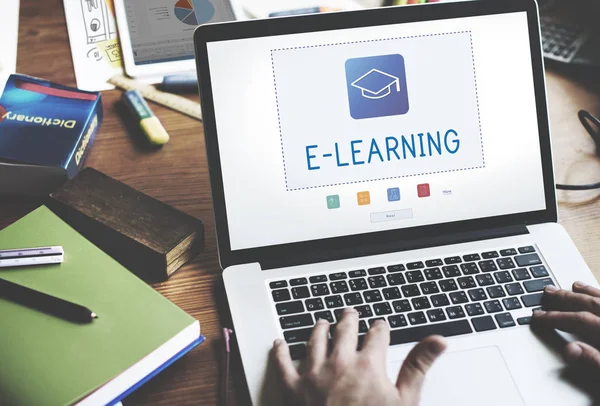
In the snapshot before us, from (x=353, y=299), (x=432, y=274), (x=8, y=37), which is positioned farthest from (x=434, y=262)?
(x=8, y=37)

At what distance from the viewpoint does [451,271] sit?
0.84 meters

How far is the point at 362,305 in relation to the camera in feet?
2.59

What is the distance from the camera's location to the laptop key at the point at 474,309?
0.79 metres

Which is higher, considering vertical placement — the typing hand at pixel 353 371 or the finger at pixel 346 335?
the finger at pixel 346 335

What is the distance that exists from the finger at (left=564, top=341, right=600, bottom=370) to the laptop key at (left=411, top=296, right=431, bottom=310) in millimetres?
158

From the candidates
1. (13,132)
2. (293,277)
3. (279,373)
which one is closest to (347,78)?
(293,277)

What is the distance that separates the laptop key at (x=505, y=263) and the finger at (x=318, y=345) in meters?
0.25

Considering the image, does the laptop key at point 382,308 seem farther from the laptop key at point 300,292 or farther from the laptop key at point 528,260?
the laptop key at point 528,260

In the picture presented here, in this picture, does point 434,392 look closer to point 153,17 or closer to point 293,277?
point 293,277

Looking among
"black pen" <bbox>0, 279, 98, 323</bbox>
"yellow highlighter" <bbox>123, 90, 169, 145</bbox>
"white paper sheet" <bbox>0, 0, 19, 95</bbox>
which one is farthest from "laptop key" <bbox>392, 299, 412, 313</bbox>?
"white paper sheet" <bbox>0, 0, 19, 95</bbox>

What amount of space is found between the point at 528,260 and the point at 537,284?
0.04m

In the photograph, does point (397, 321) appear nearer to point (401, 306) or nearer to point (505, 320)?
point (401, 306)

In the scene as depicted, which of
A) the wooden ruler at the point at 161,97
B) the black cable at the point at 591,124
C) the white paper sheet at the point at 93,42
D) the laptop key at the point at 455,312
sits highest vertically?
the white paper sheet at the point at 93,42

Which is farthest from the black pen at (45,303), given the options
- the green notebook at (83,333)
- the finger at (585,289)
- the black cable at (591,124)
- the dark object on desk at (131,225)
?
the black cable at (591,124)
